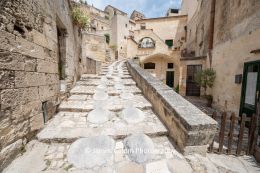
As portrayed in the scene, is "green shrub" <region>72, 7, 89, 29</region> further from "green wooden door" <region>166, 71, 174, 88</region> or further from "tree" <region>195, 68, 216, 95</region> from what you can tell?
"green wooden door" <region>166, 71, 174, 88</region>

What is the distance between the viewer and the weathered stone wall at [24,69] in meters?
1.59

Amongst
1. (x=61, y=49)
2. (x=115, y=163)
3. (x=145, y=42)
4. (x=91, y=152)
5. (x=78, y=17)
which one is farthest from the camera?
(x=145, y=42)

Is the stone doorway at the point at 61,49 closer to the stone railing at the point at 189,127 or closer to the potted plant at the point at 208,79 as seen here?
the stone railing at the point at 189,127

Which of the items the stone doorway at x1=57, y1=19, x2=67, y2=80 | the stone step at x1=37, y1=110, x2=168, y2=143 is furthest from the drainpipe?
the stone doorway at x1=57, y1=19, x2=67, y2=80

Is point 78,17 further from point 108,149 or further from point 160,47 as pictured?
point 160,47

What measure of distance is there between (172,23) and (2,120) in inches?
875

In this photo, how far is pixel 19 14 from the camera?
183 cm

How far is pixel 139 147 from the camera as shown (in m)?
1.97

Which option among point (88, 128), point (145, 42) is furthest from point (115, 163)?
point (145, 42)

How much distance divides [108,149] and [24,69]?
67.5 inches

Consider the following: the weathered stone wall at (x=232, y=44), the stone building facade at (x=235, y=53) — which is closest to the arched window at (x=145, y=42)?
the stone building facade at (x=235, y=53)

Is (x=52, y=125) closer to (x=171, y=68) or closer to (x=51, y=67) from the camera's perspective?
(x=51, y=67)

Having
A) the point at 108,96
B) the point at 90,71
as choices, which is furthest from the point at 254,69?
the point at 90,71

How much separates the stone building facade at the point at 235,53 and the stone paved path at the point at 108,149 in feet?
11.0
